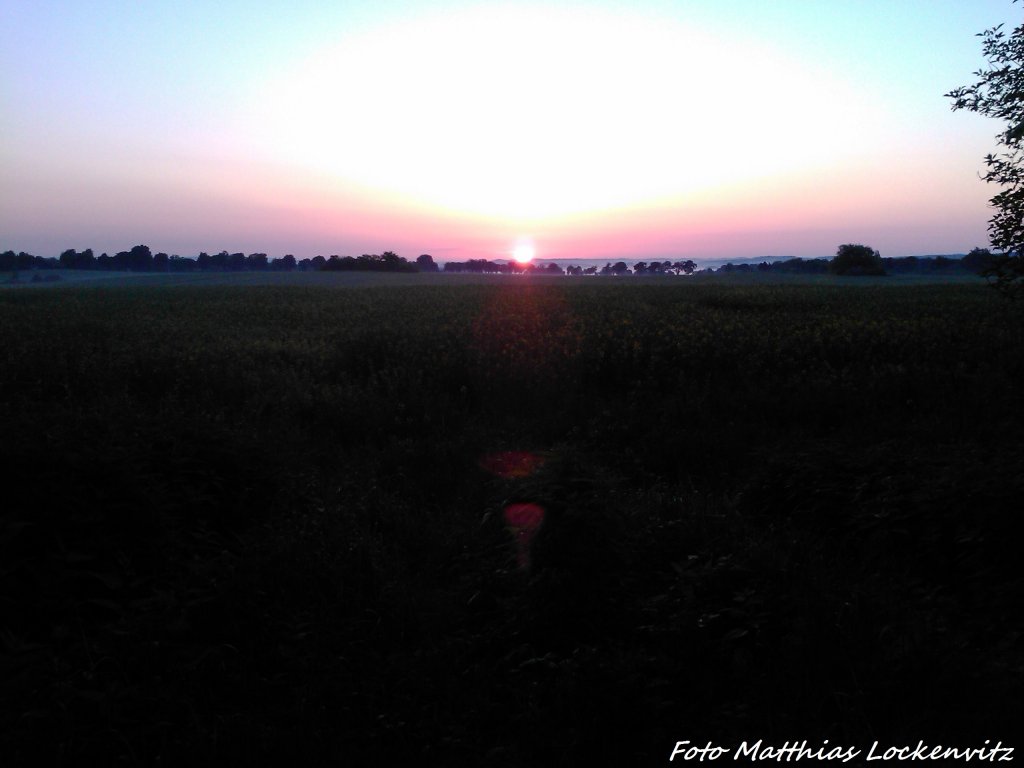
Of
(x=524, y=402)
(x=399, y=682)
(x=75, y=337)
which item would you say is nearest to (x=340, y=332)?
(x=75, y=337)

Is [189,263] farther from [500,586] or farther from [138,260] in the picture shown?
[500,586]

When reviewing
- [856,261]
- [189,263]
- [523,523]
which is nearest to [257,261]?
[189,263]

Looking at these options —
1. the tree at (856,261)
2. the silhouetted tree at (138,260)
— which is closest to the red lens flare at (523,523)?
the tree at (856,261)

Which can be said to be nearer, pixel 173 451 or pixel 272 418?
pixel 173 451

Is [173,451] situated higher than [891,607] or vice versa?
[173,451]

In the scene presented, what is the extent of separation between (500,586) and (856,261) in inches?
3841

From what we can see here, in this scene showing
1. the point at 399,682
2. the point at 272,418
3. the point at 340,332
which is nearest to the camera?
the point at 399,682

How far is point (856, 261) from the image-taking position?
91.1m

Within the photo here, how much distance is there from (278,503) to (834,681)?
499 cm

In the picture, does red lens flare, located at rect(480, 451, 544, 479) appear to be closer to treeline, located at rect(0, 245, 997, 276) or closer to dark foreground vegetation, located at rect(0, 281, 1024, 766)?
dark foreground vegetation, located at rect(0, 281, 1024, 766)

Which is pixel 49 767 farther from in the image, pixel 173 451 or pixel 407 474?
pixel 407 474

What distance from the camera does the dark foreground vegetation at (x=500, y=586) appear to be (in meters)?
3.68

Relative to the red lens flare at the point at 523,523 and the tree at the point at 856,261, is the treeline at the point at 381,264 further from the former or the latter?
the red lens flare at the point at 523,523

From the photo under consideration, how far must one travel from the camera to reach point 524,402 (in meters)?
12.3
